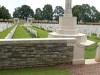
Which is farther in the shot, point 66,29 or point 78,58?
point 66,29

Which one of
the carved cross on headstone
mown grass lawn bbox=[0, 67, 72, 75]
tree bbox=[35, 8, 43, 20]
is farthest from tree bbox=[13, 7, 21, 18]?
mown grass lawn bbox=[0, 67, 72, 75]

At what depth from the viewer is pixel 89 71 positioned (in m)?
6.32

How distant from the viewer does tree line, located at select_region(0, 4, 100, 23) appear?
57156 mm

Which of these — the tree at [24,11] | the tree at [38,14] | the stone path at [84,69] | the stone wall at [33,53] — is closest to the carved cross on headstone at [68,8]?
the stone wall at [33,53]

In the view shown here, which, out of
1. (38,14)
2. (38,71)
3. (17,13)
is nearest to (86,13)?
(38,14)

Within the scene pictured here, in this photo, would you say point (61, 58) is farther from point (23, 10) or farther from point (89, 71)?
point (23, 10)

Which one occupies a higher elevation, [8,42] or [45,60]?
[8,42]

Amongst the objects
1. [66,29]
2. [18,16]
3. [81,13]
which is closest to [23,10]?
[18,16]

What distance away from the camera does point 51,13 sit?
7188cm

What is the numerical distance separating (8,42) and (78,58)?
2.39 meters

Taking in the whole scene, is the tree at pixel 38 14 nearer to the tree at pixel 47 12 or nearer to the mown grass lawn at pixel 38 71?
the tree at pixel 47 12

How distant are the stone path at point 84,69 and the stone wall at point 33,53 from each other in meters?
0.38

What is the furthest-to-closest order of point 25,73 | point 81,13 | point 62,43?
1. point 81,13
2. point 62,43
3. point 25,73

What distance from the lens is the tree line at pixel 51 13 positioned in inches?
2250
